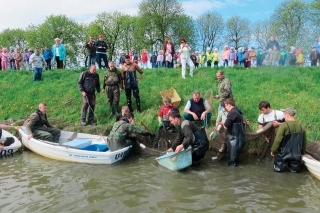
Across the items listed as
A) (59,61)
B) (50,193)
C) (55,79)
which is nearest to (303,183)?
(50,193)

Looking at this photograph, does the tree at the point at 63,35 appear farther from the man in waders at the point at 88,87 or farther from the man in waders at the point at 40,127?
the man in waders at the point at 40,127

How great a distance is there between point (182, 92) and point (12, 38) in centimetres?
4609

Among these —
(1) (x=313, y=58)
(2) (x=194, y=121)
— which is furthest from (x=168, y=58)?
(2) (x=194, y=121)

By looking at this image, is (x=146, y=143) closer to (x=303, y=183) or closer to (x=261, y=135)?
(x=261, y=135)

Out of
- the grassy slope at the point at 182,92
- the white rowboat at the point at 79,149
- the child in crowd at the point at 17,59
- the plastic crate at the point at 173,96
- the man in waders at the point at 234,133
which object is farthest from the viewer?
the child in crowd at the point at 17,59

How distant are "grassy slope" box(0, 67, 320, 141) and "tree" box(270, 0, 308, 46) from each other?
1.35 meters

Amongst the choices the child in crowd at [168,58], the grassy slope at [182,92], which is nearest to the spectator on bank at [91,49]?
the grassy slope at [182,92]

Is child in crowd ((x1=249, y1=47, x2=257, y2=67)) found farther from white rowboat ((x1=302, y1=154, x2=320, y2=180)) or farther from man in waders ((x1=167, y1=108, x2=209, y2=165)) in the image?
white rowboat ((x1=302, y1=154, x2=320, y2=180))

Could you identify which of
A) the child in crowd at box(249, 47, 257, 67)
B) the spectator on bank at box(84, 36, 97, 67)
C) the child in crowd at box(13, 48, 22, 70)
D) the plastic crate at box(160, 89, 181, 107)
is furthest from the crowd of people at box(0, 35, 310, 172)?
the child in crowd at box(13, 48, 22, 70)

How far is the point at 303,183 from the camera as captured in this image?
700 cm

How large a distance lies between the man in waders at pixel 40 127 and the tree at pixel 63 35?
36.2m

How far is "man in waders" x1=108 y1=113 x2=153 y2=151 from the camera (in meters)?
9.09

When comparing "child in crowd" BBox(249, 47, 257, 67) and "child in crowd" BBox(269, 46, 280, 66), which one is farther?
"child in crowd" BBox(249, 47, 257, 67)

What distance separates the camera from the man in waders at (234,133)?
320 inches
